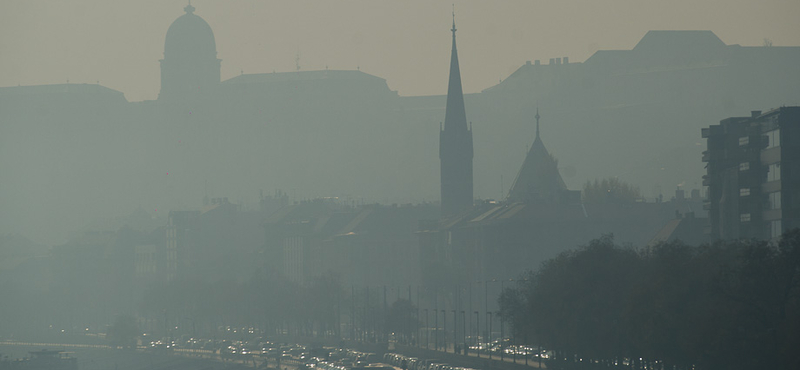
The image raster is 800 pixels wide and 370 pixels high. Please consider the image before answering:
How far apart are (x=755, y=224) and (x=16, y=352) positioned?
244ft

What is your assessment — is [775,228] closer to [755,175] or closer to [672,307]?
[755,175]

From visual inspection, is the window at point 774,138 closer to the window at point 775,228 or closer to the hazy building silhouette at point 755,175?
the hazy building silhouette at point 755,175

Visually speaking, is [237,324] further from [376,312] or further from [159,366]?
[159,366]

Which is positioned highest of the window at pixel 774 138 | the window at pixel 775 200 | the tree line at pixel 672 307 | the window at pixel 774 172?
the window at pixel 774 138

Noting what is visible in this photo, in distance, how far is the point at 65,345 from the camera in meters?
158

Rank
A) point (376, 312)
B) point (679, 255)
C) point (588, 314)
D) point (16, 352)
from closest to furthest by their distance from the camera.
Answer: point (679, 255) → point (588, 314) → point (376, 312) → point (16, 352)

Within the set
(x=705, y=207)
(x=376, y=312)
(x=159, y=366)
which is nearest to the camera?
(x=705, y=207)

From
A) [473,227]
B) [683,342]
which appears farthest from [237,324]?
[683,342]

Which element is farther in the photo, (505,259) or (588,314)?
(505,259)

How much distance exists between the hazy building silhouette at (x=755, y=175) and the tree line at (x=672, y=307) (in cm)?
1073

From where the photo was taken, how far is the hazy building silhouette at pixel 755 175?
96250mm

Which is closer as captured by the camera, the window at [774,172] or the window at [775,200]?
the window at [775,200]

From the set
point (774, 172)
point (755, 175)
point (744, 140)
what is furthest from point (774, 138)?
point (744, 140)

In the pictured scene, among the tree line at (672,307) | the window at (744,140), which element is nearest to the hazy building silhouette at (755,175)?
the window at (744,140)
